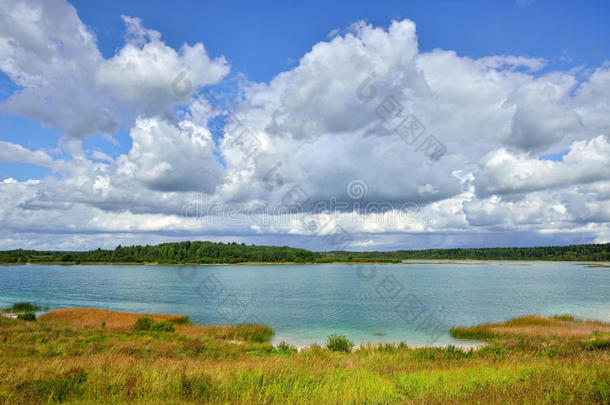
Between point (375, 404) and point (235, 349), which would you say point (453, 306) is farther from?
point (375, 404)

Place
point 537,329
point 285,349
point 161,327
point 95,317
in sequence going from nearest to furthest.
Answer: point 285,349 < point 161,327 < point 537,329 < point 95,317

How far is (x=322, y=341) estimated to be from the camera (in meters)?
28.0

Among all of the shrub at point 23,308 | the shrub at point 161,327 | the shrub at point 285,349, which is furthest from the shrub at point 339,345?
the shrub at point 23,308

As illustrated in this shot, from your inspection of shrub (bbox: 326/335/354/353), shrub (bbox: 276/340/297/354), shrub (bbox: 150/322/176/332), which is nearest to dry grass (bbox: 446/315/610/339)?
shrub (bbox: 326/335/354/353)

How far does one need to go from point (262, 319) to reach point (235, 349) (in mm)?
19323

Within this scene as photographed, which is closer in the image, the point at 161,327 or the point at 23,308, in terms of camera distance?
the point at 161,327

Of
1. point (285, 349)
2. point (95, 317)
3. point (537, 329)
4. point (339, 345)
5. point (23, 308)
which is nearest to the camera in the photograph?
point (285, 349)

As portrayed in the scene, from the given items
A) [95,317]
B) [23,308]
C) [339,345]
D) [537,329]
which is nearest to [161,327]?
[95,317]

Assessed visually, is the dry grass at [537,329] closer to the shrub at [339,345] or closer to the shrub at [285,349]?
the shrub at [339,345]

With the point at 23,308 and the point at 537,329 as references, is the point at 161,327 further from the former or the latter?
the point at 537,329

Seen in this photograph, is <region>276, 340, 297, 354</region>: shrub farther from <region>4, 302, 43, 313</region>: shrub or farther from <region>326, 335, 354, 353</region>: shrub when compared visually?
<region>4, 302, 43, 313</region>: shrub

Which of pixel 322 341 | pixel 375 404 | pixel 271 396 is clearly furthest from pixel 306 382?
pixel 322 341

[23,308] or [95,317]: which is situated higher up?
[95,317]

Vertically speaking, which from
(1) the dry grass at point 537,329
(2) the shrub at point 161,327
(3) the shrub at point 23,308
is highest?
(2) the shrub at point 161,327
